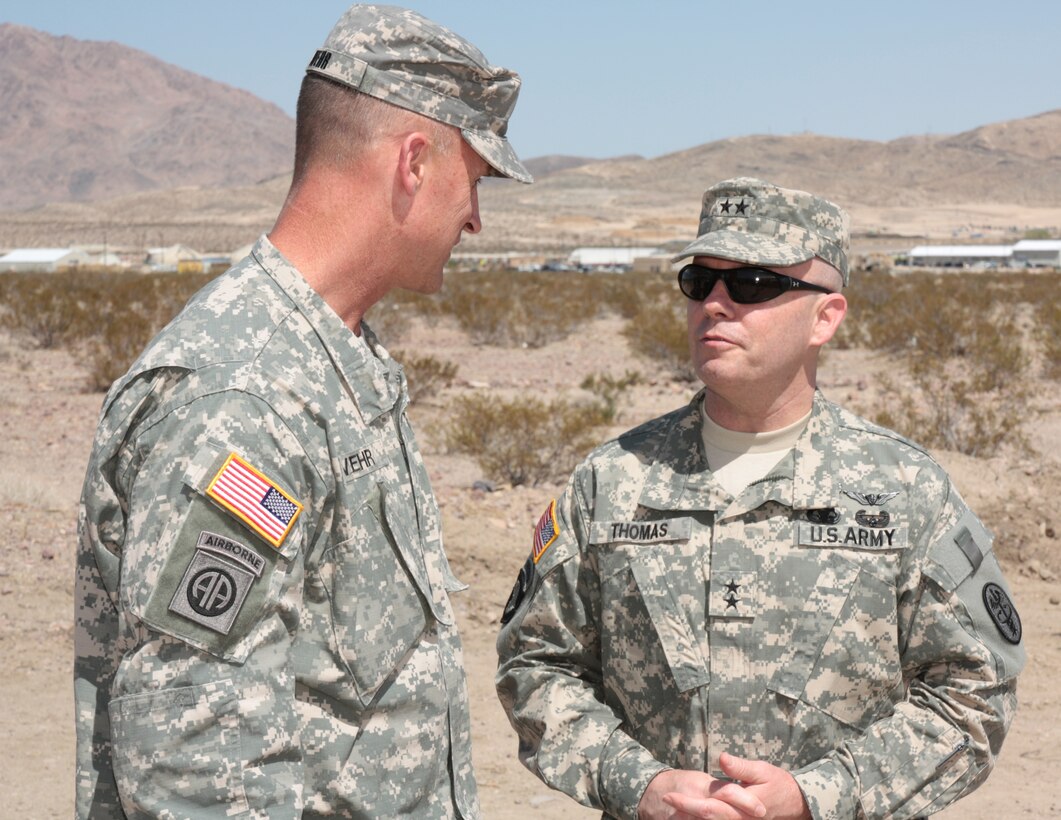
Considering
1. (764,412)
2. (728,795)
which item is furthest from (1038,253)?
(728,795)

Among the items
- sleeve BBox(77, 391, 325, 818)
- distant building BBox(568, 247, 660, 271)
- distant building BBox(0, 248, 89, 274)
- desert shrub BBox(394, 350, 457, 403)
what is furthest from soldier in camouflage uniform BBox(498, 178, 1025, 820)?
distant building BBox(568, 247, 660, 271)

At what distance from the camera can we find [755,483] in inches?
97.9

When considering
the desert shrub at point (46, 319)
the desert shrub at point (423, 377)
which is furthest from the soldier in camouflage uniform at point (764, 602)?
the desert shrub at point (46, 319)

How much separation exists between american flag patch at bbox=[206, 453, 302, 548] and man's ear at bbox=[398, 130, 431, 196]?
58cm

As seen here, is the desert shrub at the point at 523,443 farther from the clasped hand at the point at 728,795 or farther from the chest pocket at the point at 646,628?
the clasped hand at the point at 728,795

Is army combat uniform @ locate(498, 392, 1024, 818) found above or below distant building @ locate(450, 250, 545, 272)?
above

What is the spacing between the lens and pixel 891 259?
86.9m

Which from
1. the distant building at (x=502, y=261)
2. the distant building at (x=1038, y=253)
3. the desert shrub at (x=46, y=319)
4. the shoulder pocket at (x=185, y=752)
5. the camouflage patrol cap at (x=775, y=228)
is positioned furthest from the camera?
the distant building at (x=1038, y=253)

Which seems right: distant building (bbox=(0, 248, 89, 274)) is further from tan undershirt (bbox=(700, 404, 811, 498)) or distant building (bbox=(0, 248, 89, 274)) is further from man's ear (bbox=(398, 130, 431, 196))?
man's ear (bbox=(398, 130, 431, 196))

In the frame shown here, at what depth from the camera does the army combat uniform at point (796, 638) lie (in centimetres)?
234

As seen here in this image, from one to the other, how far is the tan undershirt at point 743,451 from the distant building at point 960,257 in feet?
271

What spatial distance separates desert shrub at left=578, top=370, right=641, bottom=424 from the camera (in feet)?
44.3

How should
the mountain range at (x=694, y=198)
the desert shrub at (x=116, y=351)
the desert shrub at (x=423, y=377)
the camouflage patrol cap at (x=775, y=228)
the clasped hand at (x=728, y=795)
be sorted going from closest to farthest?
the clasped hand at (x=728, y=795) < the camouflage patrol cap at (x=775, y=228) < the desert shrub at (x=423, y=377) < the desert shrub at (x=116, y=351) < the mountain range at (x=694, y=198)

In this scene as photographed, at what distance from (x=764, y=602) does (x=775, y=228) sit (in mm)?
779
